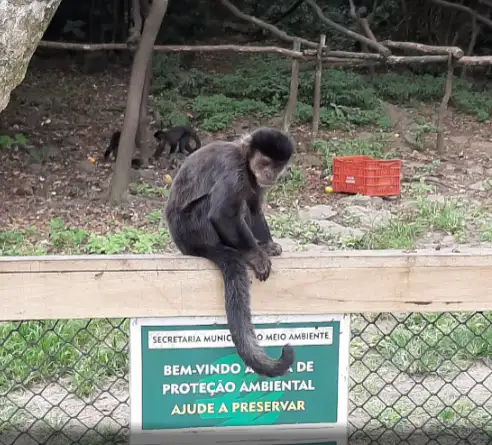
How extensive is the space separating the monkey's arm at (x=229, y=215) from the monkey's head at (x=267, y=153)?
158 mm

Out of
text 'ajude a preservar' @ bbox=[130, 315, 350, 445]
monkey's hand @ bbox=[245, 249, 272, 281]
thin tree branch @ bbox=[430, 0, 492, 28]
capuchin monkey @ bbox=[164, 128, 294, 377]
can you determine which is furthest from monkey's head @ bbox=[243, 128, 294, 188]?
thin tree branch @ bbox=[430, 0, 492, 28]

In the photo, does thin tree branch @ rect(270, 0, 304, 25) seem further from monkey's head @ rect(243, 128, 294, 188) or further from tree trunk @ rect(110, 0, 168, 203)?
monkey's head @ rect(243, 128, 294, 188)

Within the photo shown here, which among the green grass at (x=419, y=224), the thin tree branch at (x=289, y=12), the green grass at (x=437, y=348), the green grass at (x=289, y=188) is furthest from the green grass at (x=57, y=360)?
the thin tree branch at (x=289, y=12)

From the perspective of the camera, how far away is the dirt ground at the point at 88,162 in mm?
7895

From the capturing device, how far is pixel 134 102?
8414 millimetres

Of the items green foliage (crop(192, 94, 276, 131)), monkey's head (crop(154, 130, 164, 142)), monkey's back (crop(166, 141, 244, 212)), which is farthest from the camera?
green foliage (crop(192, 94, 276, 131))

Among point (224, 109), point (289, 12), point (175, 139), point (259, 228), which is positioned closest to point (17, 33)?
point (259, 228)

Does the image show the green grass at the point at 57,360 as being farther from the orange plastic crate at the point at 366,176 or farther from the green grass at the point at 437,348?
the orange plastic crate at the point at 366,176

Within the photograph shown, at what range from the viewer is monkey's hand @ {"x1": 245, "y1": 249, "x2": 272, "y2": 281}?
199 cm

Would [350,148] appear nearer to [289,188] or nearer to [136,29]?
[289,188]

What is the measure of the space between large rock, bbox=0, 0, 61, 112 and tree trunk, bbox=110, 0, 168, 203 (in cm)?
267

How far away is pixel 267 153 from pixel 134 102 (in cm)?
555

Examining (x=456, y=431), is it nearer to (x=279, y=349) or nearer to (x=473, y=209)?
(x=279, y=349)

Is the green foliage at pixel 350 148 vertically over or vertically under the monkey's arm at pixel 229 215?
under
